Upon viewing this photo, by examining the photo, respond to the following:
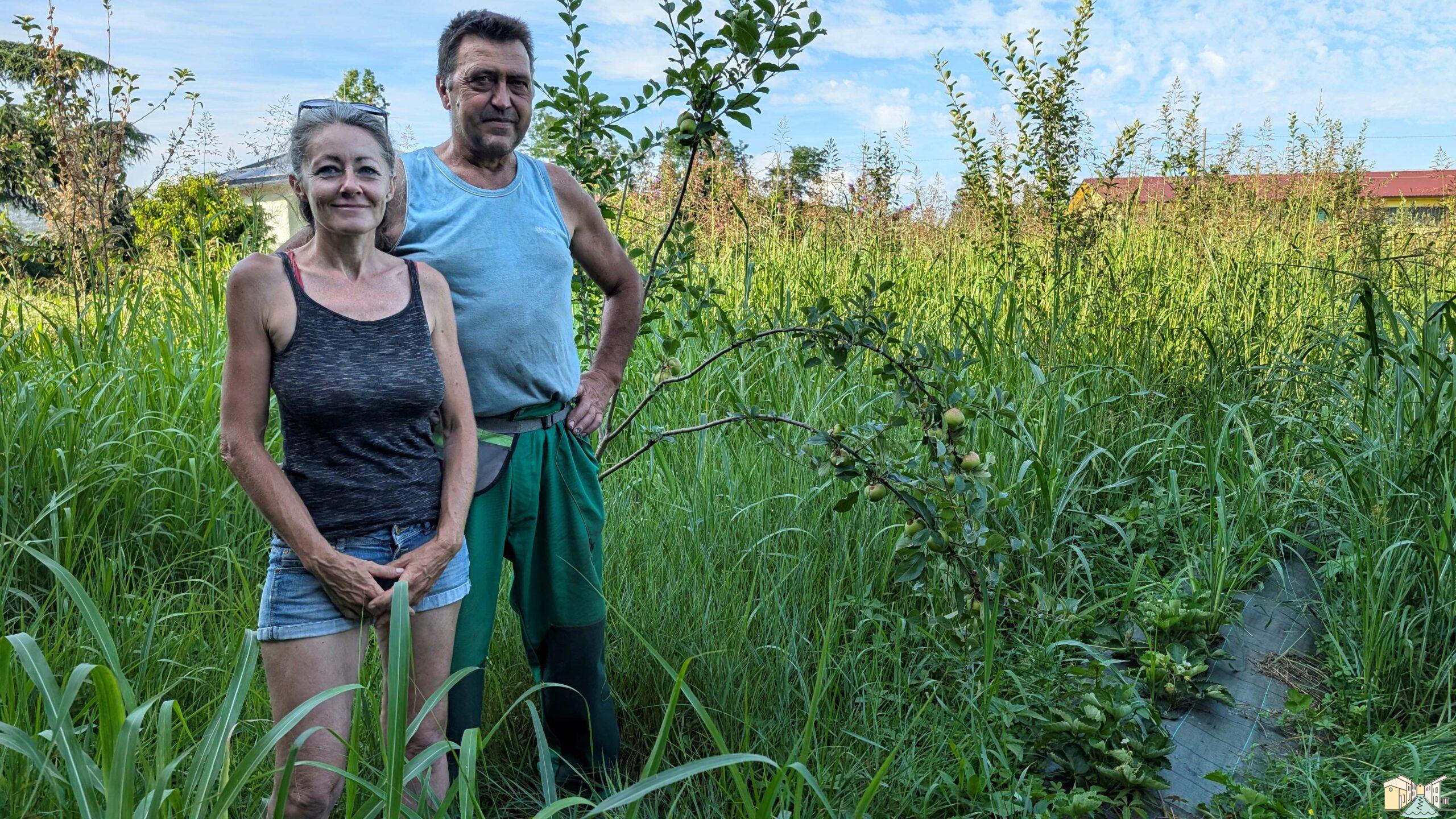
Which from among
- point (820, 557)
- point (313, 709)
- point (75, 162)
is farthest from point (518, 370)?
point (75, 162)

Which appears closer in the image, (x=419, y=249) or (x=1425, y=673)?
(x=419, y=249)

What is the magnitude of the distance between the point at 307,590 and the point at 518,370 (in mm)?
618

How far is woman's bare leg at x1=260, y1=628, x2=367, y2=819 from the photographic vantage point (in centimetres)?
171

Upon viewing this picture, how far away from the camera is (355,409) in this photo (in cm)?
176

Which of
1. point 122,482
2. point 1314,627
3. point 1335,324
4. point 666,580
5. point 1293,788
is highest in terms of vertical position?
point 1335,324

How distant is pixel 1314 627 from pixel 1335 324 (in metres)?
2.07

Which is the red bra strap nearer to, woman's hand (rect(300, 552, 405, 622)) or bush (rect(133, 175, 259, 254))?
woman's hand (rect(300, 552, 405, 622))

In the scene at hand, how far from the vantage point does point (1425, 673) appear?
2.96m

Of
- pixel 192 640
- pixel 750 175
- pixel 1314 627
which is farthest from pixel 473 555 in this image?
pixel 750 175

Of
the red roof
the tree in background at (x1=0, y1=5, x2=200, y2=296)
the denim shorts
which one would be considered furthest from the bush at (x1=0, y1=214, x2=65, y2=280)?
the red roof

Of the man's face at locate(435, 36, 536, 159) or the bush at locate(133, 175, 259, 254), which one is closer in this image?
the man's face at locate(435, 36, 536, 159)

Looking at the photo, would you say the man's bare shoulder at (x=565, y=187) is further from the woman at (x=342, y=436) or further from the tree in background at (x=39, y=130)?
the tree in background at (x=39, y=130)

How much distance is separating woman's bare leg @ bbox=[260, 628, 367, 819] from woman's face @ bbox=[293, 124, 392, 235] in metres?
0.76

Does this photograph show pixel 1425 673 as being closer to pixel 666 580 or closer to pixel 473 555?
pixel 666 580
